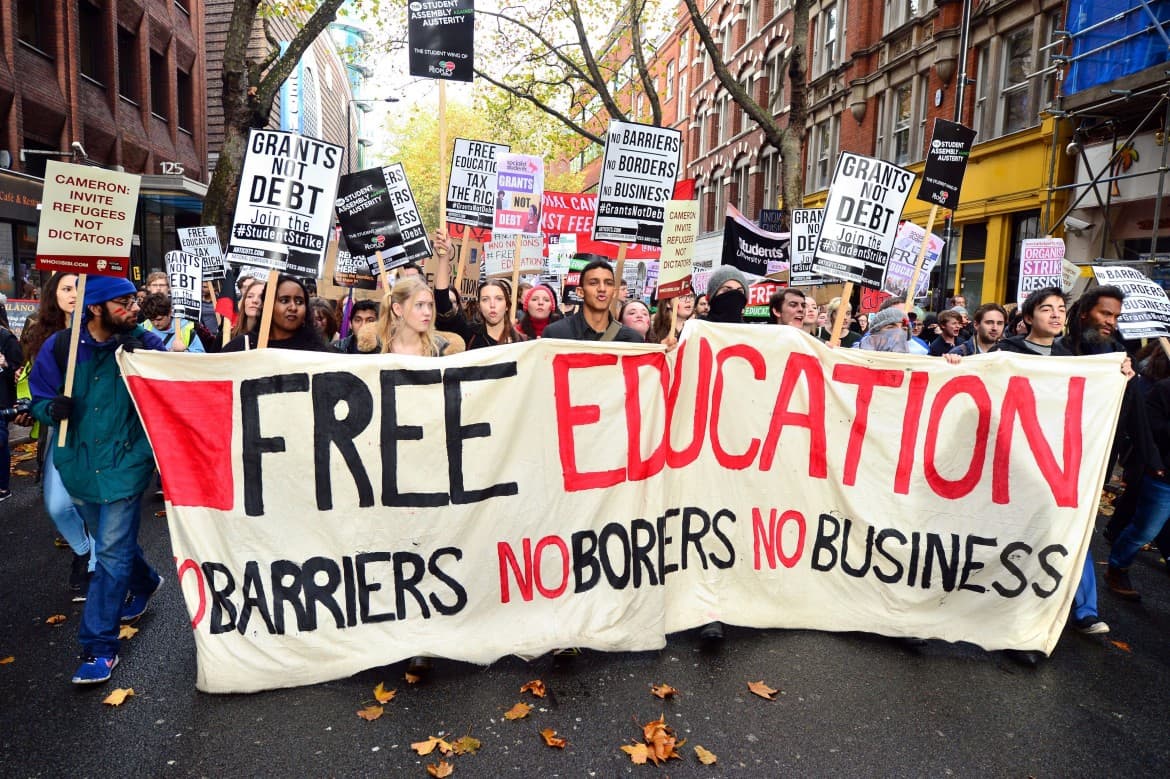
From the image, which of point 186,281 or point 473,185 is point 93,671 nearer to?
point 186,281

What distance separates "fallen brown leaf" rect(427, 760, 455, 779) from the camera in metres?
3.21

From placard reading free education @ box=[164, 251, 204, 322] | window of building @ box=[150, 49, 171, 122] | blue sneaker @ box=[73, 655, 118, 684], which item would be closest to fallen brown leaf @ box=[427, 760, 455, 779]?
blue sneaker @ box=[73, 655, 118, 684]

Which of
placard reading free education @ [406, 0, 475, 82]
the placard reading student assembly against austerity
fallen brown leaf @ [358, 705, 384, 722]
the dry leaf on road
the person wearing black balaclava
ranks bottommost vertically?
the dry leaf on road

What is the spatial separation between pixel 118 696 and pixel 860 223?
4.96 m

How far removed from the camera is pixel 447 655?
3.97 m

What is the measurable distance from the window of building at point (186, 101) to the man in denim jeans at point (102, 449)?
23081 mm

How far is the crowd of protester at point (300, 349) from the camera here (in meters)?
3.98

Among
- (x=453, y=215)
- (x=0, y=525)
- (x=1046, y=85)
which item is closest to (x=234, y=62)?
(x=453, y=215)

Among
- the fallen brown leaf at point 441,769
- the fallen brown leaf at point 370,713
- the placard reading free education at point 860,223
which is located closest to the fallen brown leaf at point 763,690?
the fallen brown leaf at point 441,769

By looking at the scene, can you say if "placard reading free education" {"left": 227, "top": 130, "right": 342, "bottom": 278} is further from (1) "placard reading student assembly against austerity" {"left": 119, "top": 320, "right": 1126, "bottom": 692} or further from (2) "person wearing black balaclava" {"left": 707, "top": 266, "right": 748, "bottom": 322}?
(2) "person wearing black balaclava" {"left": 707, "top": 266, "right": 748, "bottom": 322}

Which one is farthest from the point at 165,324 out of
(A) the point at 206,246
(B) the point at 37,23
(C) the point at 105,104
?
(C) the point at 105,104

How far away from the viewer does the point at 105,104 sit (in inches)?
758

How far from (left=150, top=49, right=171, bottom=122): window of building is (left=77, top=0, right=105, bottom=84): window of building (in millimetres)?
3066

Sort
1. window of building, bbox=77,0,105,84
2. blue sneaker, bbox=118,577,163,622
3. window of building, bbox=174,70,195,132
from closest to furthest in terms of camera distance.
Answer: blue sneaker, bbox=118,577,163,622
window of building, bbox=77,0,105,84
window of building, bbox=174,70,195,132
